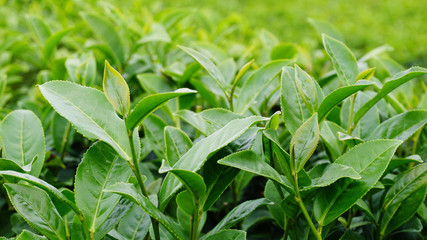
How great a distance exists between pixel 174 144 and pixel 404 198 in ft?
2.23

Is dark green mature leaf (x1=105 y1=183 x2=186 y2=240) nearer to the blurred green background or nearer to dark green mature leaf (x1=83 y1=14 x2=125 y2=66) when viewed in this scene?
dark green mature leaf (x1=83 y1=14 x2=125 y2=66)

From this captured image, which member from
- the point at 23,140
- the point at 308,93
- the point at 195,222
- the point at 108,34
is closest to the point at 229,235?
the point at 195,222

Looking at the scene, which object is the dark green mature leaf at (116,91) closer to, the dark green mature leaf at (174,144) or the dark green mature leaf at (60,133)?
the dark green mature leaf at (174,144)

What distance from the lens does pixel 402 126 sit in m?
1.38

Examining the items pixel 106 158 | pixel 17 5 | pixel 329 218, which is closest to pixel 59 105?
pixel 106 158

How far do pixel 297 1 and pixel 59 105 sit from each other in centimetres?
801

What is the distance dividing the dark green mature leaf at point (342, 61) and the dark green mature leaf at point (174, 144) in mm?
533

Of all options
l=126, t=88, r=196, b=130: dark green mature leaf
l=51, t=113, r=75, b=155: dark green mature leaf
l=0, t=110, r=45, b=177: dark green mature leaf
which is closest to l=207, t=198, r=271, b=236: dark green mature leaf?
l=126, t=88, r=196, b=130: dark green mature leaf

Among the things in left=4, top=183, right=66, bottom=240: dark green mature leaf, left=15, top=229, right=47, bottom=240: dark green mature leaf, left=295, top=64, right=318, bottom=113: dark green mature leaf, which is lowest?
left=15, top=229, right=47, bottom=240: dark green mature leaf

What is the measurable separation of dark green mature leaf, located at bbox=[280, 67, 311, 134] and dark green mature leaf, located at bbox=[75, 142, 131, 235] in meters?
0.47

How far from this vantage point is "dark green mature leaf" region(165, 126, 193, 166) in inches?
49.5

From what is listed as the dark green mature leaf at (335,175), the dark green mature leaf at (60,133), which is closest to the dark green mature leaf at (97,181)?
the dark green mature leaf at (335,175)

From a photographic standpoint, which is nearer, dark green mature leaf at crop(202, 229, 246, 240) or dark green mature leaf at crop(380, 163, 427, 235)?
dark green mature leaf at crop(202, 229, 246, 240)

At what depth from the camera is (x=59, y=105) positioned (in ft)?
3.64
